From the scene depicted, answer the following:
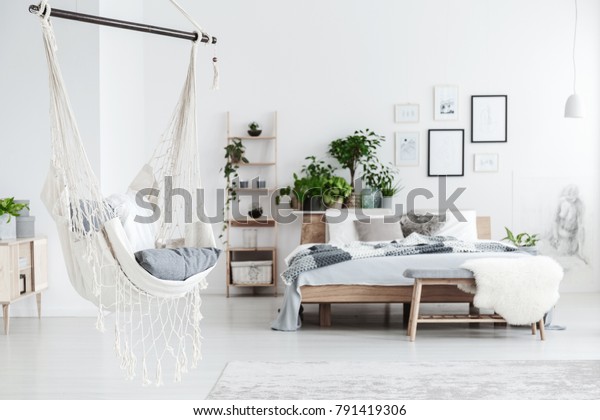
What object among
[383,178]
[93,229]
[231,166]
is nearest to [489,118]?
[383,178]

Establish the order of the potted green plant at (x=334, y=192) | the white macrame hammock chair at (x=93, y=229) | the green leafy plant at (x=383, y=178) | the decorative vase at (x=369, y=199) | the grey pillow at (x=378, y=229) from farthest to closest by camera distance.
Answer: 1. the green leafy plant at (x=383, y=178)
2. the decorative vase at (x=369, y=199)
3. the potted green plant at (x=334, y=192)
4. the grey pillow at (x=378, y=229)
5. the white macrame hammock chair at (x=93, y=229)

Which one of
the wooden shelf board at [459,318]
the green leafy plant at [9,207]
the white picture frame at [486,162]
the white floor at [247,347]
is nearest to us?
the white floor at [247,347]

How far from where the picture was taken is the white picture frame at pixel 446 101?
25.6ft

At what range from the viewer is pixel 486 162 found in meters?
7.81

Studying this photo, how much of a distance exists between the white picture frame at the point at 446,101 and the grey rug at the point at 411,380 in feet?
12.6

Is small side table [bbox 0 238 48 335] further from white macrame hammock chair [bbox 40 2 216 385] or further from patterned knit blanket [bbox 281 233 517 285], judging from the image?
white macrame hammock chair [bbox 40 2 216 385]

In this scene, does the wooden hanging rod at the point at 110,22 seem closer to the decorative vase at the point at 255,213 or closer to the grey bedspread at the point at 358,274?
the grey bedspread at the point at 358,274

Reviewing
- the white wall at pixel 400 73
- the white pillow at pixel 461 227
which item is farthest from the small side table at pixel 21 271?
the white pillow at pixel 461 227

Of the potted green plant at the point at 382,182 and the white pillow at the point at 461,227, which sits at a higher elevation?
the potted green plant at the point at 382,182

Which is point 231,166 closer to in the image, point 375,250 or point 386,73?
point 386,73

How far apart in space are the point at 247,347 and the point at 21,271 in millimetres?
2097

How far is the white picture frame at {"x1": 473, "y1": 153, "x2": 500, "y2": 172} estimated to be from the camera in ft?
25.6

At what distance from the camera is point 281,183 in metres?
7.93

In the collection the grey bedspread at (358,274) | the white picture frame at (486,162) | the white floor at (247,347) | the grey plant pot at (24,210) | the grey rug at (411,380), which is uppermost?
the white picture frame at (486,162)
